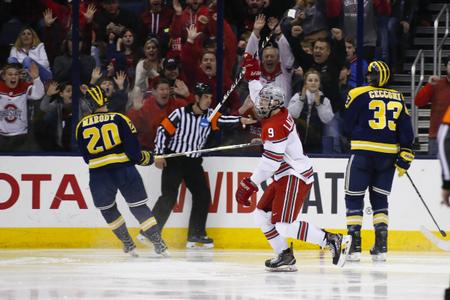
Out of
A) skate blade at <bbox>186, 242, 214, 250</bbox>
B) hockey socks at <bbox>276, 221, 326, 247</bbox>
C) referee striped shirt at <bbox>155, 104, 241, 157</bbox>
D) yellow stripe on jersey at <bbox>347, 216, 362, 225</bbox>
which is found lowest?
skate blade at <bbox>186, 242, 214, 250</bbox>

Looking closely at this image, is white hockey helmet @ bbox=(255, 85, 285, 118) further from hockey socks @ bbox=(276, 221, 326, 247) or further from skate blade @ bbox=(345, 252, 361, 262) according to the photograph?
skate blade @ bbox=(345, 252, 361, 262)

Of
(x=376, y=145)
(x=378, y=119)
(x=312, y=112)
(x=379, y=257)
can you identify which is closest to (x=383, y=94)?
(x=378, y=119)

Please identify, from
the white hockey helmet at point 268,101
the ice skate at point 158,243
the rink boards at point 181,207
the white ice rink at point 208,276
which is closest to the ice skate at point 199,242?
the rink boards at point 181,207

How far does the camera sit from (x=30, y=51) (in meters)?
12.9

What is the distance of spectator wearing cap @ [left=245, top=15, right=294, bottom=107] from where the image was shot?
12.9 metres

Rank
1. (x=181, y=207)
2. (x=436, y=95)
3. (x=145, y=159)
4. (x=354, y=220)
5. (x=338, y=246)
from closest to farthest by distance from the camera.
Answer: (x=338, y=246), (x=354, y=220), (x=145, y=159), (x=436, y=95), (x=181, y=207)

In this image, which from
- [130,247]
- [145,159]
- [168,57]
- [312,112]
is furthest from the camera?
[168,57]

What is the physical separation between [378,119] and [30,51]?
3.97 metres

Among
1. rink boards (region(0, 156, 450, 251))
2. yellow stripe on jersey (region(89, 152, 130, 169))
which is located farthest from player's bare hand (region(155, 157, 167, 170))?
yellow stripe on jersey (region(89, 152, 130, 169))

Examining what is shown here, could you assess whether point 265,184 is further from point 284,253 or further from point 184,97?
point 284,253

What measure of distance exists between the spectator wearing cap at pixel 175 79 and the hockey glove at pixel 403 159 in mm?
2784

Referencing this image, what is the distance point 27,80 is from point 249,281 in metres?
4.36

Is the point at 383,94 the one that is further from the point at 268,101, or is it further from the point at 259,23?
the point at 259,23

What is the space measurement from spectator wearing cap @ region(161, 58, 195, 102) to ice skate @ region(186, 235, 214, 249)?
143cm
